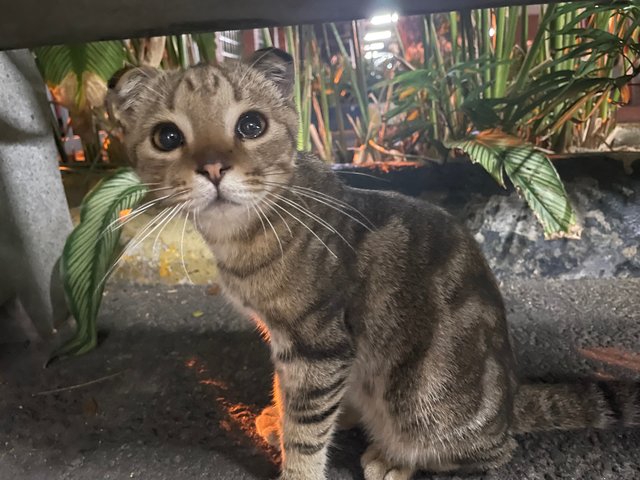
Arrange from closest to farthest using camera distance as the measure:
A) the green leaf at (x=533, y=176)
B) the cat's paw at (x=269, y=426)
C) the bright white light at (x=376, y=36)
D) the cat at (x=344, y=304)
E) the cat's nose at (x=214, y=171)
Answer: the cat's nose at (x=214, y=171)
the cat at (x=344, y=304)
the cat's paw at (x=269, y=426)
the green leaf at (x=533, y=176)
the bright white light at (x=376, y=36)

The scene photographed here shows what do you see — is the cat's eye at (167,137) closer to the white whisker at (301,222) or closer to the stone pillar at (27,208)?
the white whisker at (301,222)

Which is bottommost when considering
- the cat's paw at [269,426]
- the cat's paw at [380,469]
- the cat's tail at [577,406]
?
the cat's paw at [380,469]

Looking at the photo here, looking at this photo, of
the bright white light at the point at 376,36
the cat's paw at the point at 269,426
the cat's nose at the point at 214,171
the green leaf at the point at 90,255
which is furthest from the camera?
the bright white light at the point at 376,36

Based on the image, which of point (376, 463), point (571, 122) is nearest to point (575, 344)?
point (376, 463)

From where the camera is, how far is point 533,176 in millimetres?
1527

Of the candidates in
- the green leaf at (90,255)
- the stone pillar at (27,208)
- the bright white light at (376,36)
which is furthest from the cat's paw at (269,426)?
the bright white light at (376,36)

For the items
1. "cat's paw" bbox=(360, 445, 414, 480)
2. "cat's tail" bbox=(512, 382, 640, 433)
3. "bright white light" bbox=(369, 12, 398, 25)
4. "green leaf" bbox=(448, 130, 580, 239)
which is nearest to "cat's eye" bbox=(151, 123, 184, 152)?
"bright white light" bbox=(369, 12, 398, 25)

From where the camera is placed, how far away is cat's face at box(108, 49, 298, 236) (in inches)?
33.9

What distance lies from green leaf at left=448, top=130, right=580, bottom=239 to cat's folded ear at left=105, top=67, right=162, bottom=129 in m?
1.05

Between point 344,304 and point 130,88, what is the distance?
0.60 m

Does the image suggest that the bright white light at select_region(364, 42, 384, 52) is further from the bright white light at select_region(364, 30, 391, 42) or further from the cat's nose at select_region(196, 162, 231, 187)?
the cat's nose at select_region(196, 162, 231, 187)

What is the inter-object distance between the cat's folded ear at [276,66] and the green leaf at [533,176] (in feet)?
2.72

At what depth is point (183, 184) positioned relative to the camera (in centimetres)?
86

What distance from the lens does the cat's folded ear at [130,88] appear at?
3.18 ft
